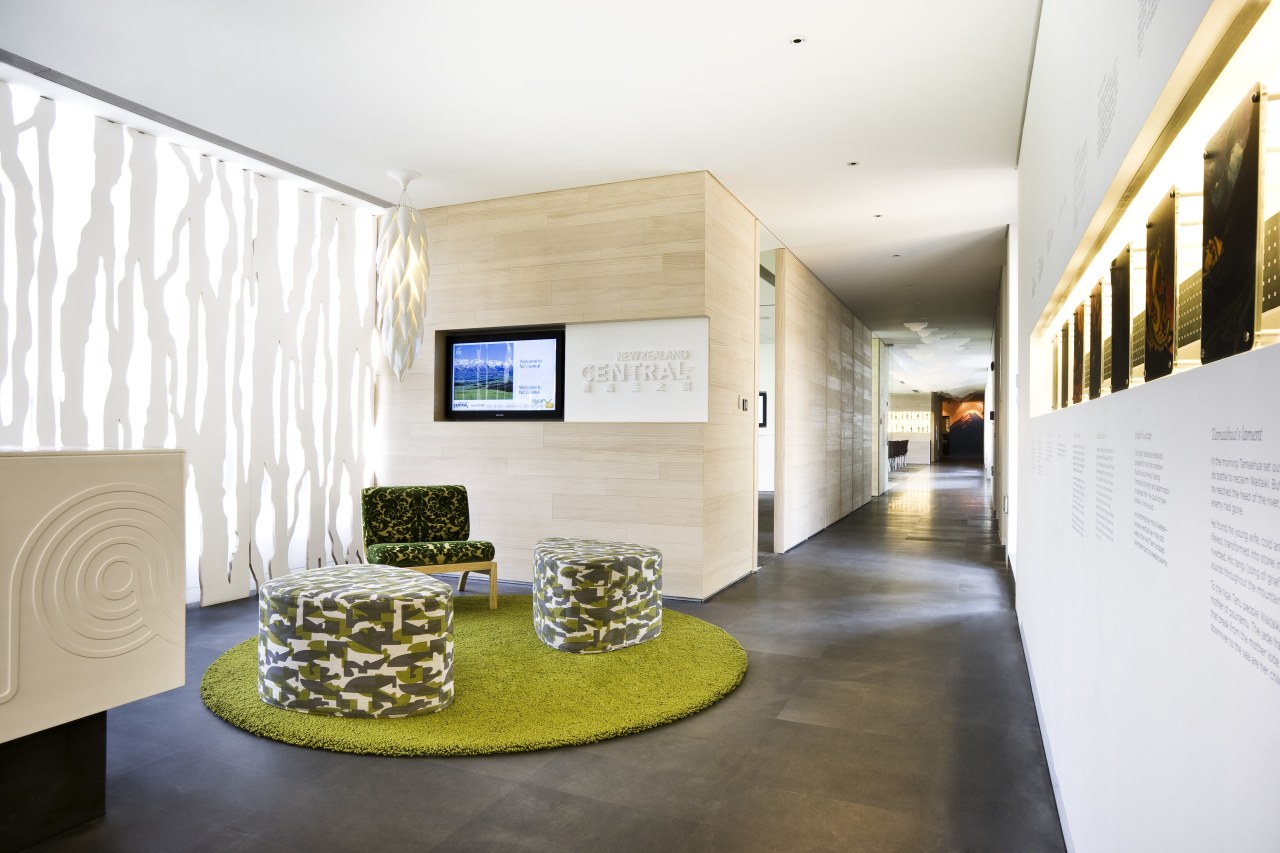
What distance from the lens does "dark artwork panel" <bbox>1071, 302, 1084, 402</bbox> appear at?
2.29 metres

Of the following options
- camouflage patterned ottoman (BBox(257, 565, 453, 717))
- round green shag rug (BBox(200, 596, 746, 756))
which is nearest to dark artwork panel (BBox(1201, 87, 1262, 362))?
round green shag rug (BBox(200, 596, 746, 756))

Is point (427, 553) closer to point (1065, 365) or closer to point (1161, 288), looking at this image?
point (1065, 365)

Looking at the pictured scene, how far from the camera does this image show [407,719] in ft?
10.7

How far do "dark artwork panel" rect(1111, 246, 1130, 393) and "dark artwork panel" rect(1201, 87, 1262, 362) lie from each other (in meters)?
0.64

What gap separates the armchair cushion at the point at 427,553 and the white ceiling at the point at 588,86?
2.75 m

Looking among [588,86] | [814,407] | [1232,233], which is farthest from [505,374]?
[1232,233]

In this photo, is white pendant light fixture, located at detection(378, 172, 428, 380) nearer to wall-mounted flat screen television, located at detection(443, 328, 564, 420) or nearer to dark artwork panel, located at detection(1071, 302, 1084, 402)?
wall-mounted flat screen television, located at detection(443, 328, 564, 420)

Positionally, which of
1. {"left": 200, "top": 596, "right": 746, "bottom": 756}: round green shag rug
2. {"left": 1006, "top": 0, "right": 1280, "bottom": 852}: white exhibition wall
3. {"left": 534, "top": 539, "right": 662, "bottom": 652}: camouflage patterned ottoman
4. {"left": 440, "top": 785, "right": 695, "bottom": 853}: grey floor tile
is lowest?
{"left": 440, "top": 785, "right": 695, "bottom": 853}: grey floor tile

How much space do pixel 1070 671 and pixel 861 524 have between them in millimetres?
8389

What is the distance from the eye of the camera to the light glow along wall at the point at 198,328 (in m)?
4.55

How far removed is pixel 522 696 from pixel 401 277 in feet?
11.8

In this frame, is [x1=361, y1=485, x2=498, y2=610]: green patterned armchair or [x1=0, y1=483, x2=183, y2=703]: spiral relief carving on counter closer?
[x1=0, y1=483, x2=183, y2=703]: spiral relief carving on counter

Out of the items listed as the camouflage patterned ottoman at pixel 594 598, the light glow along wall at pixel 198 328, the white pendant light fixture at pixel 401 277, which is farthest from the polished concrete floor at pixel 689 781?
the white pendant light fixture at pixel 401 277

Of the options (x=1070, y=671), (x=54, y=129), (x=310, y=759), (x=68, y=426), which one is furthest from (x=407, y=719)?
(x=54, y=129)
